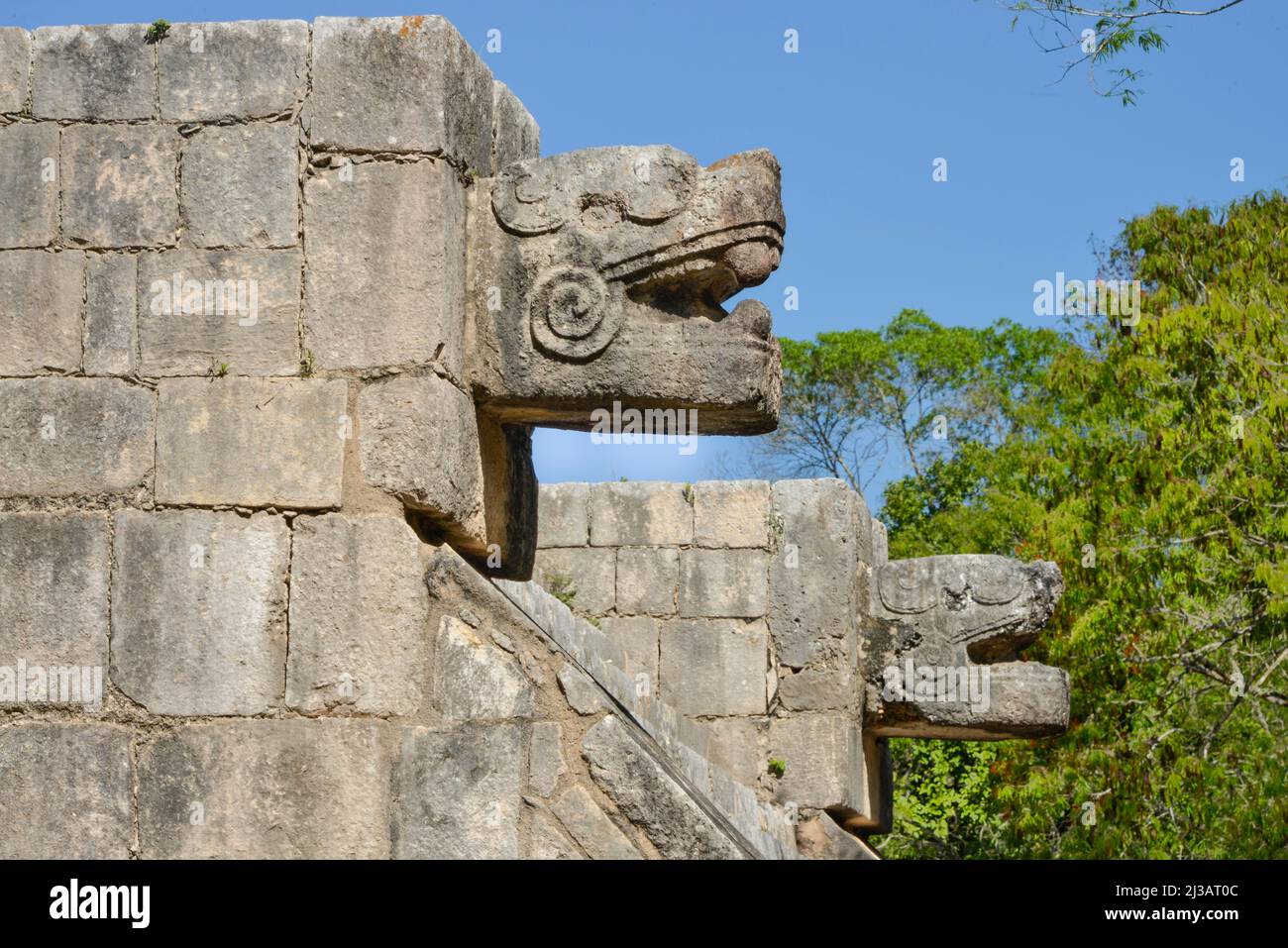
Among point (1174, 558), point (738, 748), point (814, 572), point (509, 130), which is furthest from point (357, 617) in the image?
point (1174, 558)

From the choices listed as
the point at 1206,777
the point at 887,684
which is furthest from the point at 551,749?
the point at 1206,777

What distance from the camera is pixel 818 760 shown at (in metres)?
9.37

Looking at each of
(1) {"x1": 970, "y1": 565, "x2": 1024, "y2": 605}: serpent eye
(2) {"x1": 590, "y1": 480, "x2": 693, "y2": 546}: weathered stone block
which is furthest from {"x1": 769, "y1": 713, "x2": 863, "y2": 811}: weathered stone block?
(2) {"x1": 590, "y1": 480, "x2": 693, "y2": 546}: weathered stone block

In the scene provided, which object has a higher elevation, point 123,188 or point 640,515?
point 123,188

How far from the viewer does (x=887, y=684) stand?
30.9ft

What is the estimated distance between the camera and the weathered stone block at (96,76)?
16.6 ft

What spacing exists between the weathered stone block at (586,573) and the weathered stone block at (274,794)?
5.29 metres

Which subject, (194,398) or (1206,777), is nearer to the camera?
(194,398)

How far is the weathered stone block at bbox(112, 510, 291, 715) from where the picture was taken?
4762mm

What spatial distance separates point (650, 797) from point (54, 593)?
1754mm

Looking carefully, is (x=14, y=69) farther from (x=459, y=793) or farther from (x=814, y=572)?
(x=814, y=572)

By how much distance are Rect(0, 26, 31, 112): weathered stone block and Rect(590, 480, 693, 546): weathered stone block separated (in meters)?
5.48

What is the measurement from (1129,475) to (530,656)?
993cm
